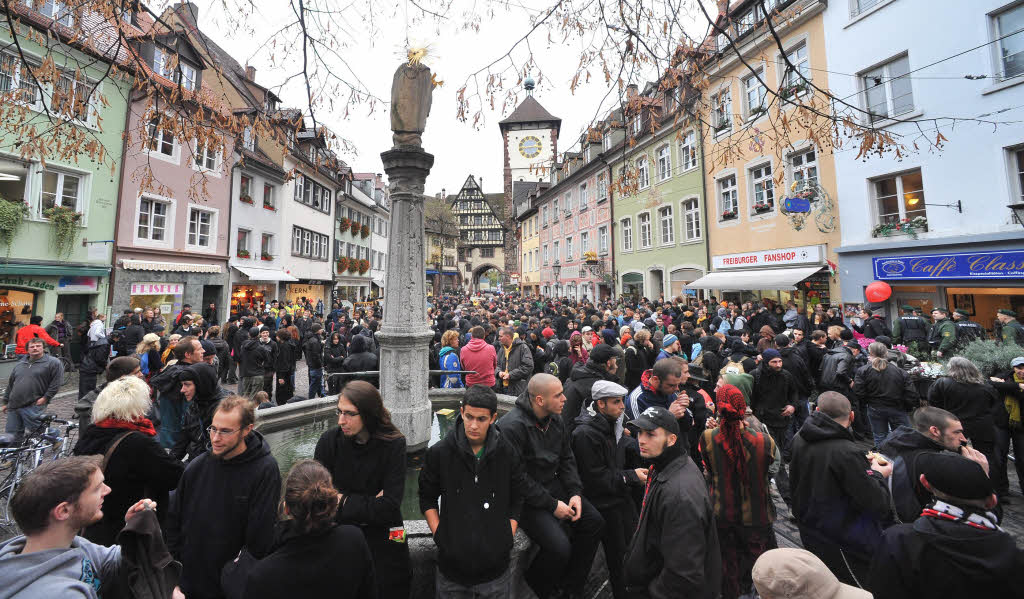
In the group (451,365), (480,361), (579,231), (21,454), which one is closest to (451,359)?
(451,365)

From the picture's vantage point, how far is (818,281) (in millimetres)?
12438

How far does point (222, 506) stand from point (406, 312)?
280 cm

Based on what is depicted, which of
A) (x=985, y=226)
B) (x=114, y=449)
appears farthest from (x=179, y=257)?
(x=985, y=226)

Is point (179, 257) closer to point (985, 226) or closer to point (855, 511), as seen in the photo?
point (855, 511)

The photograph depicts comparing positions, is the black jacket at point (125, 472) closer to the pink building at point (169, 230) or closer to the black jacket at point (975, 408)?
the black jacket at point (975, 408)

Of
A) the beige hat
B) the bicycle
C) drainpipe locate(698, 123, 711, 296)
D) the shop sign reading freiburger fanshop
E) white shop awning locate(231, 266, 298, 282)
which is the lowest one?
the bicycle

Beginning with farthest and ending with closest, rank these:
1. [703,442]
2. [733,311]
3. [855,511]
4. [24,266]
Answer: [733,311] → [24,266] → [703,442] → [855,511]

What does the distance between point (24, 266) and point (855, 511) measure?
16.9 meters

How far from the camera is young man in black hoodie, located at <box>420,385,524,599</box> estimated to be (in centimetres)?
230

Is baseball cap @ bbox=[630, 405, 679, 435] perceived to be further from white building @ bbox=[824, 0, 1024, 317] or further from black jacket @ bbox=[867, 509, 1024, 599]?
white building @ bbox=[824, 0, 1024, 317]

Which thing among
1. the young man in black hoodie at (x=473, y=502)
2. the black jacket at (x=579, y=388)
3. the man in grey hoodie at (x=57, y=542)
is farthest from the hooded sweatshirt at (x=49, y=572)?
the black jacket at (x=579, y=388)

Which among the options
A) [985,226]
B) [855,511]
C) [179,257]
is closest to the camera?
[855,511]

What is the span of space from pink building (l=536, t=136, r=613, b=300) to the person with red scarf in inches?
824

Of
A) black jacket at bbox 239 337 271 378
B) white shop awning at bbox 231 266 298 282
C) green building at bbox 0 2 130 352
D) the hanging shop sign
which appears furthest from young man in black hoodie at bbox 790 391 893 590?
white shop awning at bbox 231 266 298 282
